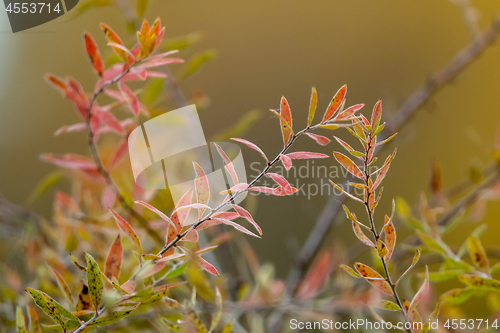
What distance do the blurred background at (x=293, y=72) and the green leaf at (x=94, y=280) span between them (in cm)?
23

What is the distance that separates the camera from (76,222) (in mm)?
303

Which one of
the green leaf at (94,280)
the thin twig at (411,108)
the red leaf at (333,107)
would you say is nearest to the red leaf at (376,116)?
the red leaf at (333,107)

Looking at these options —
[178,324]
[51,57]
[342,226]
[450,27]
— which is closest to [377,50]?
[450,27]

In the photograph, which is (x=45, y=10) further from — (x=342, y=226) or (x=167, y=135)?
(x=342, y=226)

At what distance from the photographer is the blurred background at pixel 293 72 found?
0.49m

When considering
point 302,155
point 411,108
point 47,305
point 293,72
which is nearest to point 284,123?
point 302,155

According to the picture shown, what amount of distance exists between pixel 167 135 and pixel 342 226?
38 centimetres

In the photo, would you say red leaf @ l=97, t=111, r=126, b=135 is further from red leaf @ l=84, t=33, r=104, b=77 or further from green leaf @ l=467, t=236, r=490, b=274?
green leaf @ l=467, t=236, r=490, b=274

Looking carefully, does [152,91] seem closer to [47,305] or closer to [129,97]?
[129,97]

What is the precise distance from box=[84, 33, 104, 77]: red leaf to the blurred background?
0.61 ft

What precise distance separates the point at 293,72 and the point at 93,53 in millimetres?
374

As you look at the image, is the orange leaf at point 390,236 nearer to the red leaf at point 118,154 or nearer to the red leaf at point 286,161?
the red leaf at point 286,161

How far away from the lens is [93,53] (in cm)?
22

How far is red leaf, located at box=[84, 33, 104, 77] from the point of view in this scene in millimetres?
221
